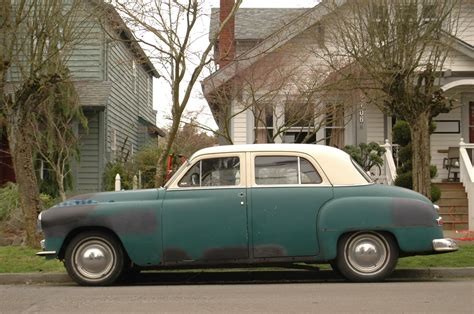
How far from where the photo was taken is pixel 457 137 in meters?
18.6

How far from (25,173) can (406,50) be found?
6897 mm

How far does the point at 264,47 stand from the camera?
15.7 meters

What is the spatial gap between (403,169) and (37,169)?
10220 mm

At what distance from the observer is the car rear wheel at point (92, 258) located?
8445 mm

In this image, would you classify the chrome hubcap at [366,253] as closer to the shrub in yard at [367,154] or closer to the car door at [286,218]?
the car door at [286,218]

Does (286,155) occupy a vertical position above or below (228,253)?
above

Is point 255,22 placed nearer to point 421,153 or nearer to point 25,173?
point 421,153

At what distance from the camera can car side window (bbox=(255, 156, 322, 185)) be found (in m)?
8.38

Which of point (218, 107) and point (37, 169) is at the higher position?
point (218, 107)

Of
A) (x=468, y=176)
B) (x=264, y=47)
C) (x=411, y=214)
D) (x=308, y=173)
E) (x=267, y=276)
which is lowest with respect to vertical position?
(x=267, y=276)

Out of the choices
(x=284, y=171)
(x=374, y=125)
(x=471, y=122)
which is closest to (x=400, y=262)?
(x=284, y=171)

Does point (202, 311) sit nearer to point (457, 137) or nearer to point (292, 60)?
point (292, 60)

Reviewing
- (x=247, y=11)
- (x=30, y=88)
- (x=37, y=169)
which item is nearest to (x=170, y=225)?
(x=30, y=88)

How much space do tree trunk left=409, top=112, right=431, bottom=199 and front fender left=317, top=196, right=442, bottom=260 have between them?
2984 mm
